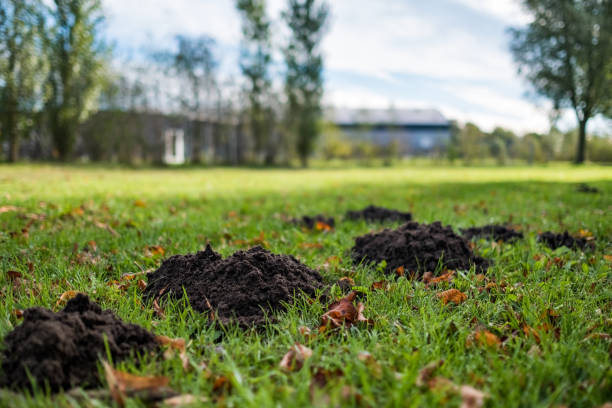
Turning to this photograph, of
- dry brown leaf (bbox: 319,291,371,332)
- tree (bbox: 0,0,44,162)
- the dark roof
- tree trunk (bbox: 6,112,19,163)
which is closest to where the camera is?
dry brown leaf (bbox: 319,291,371,332)

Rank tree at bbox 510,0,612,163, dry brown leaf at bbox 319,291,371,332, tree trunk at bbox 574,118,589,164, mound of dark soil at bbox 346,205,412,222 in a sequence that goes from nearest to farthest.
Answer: dry brown leaf at bbox 319,291,371,332, mound of dark soil at bbox 346,205,412,222, tree at bbox 510,0,612,163, tree trunk at bbox 574,118,589,164

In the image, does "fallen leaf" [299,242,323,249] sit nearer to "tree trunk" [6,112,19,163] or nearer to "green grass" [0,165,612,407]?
"green grass" [0,165,612,407]

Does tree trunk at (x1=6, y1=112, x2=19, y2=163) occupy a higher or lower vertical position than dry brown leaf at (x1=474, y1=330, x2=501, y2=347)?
higher

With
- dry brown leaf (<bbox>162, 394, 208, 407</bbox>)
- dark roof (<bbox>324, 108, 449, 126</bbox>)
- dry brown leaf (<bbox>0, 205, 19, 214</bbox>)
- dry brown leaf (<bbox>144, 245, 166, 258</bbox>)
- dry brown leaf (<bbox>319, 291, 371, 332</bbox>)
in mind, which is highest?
dark roof (<bbox>324, 108, 449, 126</bbox>)

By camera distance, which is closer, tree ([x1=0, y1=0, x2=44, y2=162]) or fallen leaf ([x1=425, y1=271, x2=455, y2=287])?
fallen leaf ([x1=425, y1=271, x2=455, y2=287])

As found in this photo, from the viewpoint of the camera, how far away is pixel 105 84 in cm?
1855

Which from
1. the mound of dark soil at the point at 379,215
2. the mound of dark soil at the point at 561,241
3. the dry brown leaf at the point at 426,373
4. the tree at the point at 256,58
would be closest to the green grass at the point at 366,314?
the dry brown leaf at the point at 426,373

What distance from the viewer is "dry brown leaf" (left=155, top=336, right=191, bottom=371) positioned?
5.23ft

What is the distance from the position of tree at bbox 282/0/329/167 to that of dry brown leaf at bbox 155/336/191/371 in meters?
23.0

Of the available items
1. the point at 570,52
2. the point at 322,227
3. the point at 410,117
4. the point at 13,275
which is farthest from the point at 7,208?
the point at 410,117

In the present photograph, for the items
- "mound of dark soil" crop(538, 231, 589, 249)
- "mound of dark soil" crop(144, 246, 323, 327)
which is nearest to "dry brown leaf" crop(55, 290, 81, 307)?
"mound of dark soil" crop(144, 246, 323, 327)

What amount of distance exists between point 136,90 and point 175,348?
806 inches

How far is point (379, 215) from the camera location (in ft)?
15.9

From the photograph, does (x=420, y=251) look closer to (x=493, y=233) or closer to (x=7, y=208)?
(x=493, y=233)
